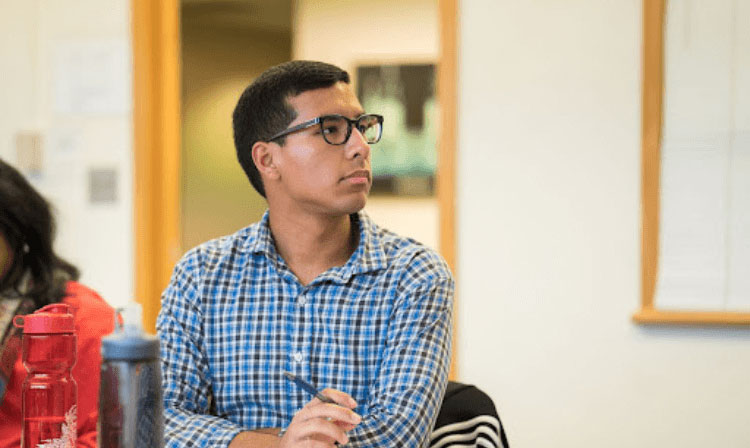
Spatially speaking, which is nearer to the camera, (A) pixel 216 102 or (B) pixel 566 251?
(B) pixel 566 251

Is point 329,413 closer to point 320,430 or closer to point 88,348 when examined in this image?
point 320,430

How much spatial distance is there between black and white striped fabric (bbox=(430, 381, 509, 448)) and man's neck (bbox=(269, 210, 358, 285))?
0.35 metres

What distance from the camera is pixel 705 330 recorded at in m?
2.83

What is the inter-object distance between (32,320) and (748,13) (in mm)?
2461

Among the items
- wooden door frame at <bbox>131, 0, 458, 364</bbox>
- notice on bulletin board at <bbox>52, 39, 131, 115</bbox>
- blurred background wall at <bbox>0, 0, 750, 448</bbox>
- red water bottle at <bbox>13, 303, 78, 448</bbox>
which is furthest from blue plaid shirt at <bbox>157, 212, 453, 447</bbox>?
notice on bulletin board at <bbox>52, 39, 131, 115</bbox>

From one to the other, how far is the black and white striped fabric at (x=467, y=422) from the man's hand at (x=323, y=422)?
0.79 ft

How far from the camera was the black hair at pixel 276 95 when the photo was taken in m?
1.71

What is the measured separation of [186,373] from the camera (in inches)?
63.4

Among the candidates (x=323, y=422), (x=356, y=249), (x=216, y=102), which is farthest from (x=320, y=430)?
(x=216, y=102)

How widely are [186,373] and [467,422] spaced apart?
0.53 meters

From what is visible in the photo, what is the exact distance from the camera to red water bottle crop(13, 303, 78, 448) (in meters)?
1.12

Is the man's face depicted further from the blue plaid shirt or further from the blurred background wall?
the blurred background wall

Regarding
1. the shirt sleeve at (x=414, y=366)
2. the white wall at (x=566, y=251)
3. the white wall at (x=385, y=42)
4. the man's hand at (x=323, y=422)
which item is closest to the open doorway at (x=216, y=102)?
the white wall at (x=385, y=42)

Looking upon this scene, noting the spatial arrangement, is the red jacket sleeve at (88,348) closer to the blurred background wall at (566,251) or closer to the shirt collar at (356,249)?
the shirt collar at (356,249)
